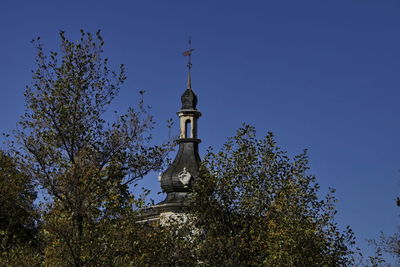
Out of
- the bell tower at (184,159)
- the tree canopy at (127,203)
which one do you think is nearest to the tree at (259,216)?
the tree canopy at (127,203)

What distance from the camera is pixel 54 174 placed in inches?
1216

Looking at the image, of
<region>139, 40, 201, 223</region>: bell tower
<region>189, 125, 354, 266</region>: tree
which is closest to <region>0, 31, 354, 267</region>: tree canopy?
<region>189, 125, 354, 266</region>: tree

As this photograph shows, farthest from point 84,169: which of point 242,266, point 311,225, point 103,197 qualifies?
point 311,225

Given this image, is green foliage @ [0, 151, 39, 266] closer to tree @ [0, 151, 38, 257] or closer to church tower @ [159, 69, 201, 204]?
tree @ [0, 151, 38, 257]

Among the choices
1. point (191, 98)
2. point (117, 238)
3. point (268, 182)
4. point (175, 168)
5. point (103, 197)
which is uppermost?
point (191, 98)

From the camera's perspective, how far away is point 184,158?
75125 millimetres

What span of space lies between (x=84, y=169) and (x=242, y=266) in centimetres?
891

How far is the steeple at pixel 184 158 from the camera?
72.7 metres

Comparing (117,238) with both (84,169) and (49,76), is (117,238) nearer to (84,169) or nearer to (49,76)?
(84,169)

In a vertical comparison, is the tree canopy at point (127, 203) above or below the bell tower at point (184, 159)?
below

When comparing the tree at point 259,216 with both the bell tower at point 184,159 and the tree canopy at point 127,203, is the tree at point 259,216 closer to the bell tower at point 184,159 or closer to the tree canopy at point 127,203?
the tree canopy at point 127,203

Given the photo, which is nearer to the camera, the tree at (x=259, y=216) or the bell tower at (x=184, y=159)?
the tree at (x=259, y=216)

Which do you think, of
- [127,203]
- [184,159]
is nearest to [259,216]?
[127,203]

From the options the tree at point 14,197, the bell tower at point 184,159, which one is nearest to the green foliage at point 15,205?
the tree at point 14,197
